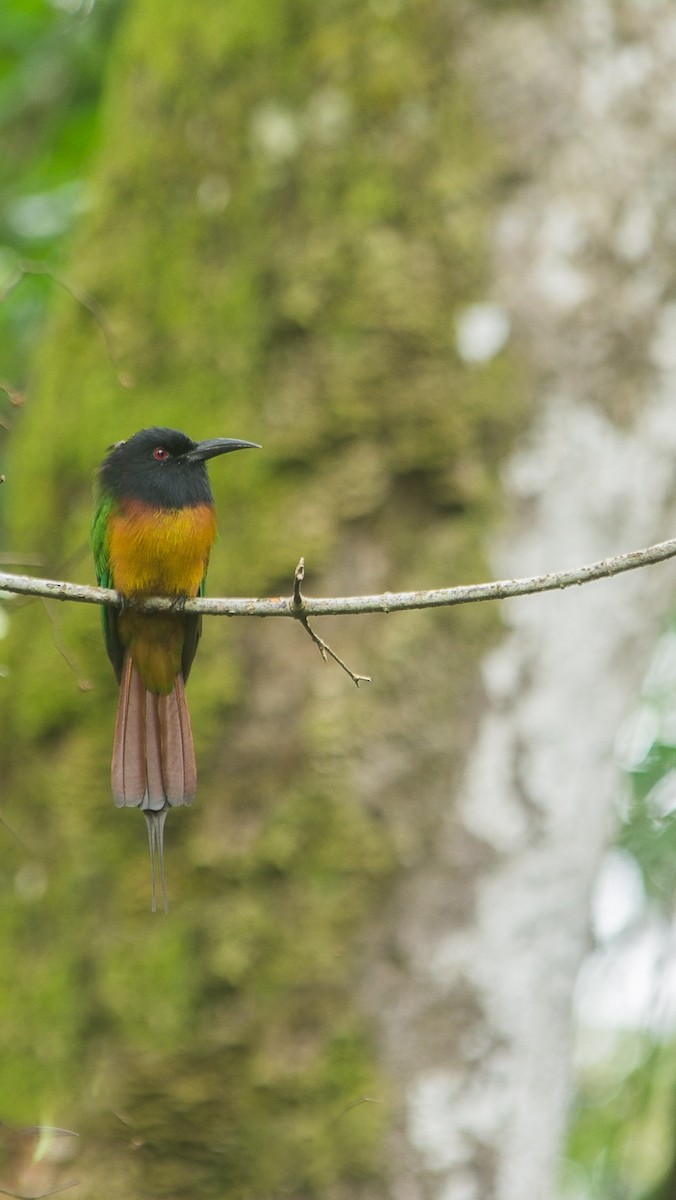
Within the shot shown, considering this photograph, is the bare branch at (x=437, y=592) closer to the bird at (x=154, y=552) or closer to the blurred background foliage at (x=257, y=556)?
the bird at (x=154, y=552)

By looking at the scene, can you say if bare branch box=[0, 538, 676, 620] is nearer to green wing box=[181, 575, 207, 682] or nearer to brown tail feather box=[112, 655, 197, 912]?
brown tail feather box=[112, 655, 197, 912]

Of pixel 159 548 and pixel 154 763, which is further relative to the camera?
pixel 159 548

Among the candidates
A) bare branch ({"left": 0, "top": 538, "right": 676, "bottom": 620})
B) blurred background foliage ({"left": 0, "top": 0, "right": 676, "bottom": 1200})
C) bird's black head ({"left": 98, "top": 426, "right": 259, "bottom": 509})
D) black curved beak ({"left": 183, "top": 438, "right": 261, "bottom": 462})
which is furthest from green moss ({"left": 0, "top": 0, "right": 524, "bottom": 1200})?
bare branch ({"left": 0, "top": 538, "right": 676, "bottom": 620})

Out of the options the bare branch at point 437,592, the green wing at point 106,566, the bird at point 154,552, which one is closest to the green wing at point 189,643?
the bird at point 154,552

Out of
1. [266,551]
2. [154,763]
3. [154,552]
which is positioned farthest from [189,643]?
[266,551]

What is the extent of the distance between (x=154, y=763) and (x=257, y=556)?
55.3 inches

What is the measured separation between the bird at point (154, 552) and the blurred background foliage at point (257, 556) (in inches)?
8.5

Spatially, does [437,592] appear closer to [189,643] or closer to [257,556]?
[189,643]

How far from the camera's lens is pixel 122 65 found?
4.77m

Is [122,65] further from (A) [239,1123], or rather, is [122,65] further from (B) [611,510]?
(A) [239,1123]

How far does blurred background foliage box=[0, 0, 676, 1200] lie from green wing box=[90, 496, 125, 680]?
11 cm

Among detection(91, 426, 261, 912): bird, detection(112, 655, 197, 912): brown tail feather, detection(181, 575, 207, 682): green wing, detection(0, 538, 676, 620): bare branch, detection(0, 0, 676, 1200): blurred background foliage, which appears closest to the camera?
detection(0, 538, 676, 620): bare branch

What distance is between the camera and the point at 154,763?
8.83 ft

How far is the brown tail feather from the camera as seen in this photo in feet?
8.66
